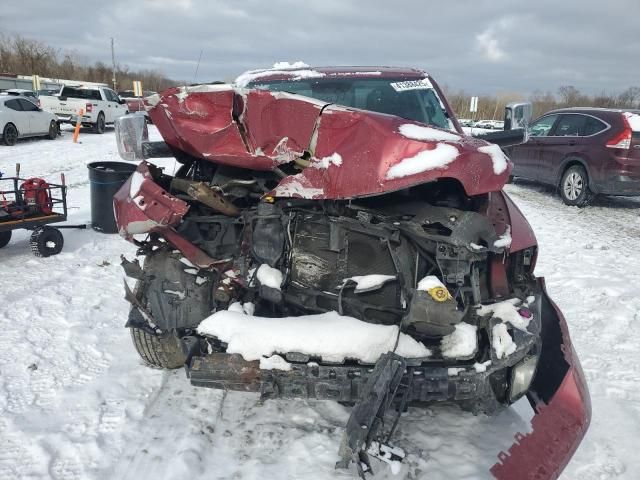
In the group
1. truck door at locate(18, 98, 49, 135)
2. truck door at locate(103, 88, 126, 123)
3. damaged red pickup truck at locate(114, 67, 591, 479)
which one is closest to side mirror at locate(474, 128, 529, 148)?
damaged red pickup truck at locate(114, 67, 591, 479)

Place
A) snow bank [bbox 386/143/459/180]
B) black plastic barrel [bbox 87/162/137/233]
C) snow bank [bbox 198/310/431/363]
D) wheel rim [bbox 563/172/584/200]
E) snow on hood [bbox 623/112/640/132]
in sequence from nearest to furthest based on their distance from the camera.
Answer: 1. snow bank [bbox 386/143/459/180]
2. snow bank [bbox 198/310/431/363]
3. black plastic barrel [bbox 87/162/137/233]
4. snow on hood [bbox 623/112/640/132]
5. wheel rim [bbox 563/172/584/200]

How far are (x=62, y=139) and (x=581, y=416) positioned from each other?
58.3 ft

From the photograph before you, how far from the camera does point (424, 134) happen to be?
2.23m

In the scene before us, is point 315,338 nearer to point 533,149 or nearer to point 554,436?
point 554,436

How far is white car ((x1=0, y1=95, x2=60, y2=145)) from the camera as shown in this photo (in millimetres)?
13641

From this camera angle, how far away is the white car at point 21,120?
13641 mm

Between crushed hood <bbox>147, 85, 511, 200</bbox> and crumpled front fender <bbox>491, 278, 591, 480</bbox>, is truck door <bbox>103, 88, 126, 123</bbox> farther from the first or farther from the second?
crumpled front fender <bbox>491, 278, 591, 480</bbox>

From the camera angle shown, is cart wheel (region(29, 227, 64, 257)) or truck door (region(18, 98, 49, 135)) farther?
truck door (region(18, 98, 49, 135))

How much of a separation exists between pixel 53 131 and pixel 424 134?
1679 centimetres

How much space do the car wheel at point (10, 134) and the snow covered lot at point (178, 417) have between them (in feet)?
37.3

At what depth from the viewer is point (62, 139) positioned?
16.3 meters

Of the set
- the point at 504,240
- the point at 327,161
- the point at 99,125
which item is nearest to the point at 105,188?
the point at 327,161

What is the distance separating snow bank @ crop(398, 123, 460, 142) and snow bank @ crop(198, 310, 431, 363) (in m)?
0.90

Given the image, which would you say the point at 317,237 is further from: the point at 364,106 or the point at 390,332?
the point at 364,106
